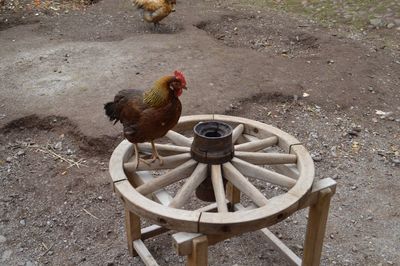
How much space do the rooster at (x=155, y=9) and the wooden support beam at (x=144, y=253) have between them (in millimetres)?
4112

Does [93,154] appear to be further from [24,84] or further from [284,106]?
[284,106]

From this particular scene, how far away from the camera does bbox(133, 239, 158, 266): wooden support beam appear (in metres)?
2.49

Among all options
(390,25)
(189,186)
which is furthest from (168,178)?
(390,25)

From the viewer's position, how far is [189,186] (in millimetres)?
2021

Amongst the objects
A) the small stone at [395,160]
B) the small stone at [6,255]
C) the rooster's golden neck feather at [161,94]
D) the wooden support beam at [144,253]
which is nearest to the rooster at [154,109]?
the rooster's golden neck feather at [161,94]

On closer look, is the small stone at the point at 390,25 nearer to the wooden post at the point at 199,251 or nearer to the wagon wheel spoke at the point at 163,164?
the wagon wheel spoke at the point at 163,164

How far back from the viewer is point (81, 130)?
3668 millimetres

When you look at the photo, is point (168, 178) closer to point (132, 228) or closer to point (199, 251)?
point (199, 251)

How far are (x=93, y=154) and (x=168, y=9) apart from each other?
3.27 meters

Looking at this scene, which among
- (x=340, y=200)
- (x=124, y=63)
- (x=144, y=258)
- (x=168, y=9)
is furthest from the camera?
(x=168, y=9)

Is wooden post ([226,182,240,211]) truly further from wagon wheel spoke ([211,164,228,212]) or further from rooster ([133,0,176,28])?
rooster ([133,0,176,28])

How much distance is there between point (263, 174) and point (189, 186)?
348 millimetres

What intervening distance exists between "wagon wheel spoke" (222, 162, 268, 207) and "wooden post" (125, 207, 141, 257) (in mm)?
696

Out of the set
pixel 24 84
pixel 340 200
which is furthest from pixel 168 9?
pixel 340 200
